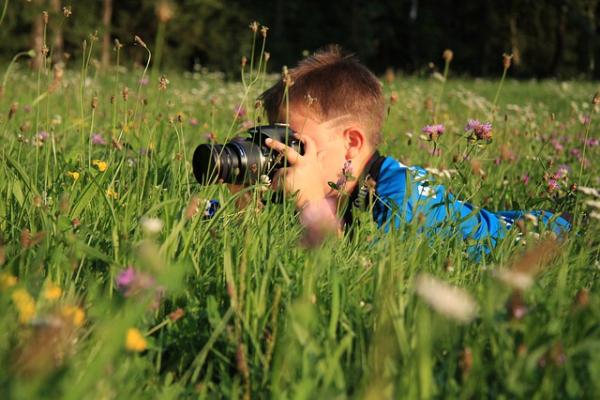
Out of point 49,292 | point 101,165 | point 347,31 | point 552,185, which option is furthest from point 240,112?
point 347,31

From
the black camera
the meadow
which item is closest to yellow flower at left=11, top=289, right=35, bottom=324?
the meadow

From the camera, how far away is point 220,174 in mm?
1786

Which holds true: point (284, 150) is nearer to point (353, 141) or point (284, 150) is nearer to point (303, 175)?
point (303, 175)

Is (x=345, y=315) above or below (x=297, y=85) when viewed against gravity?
below

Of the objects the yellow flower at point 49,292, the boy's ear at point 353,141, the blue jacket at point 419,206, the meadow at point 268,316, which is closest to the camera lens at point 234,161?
the meadow at point 268,316

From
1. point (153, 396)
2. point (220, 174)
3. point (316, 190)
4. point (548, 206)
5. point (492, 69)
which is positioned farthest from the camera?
point (492, 69)

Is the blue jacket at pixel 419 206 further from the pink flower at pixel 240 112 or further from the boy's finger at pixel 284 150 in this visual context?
the pink flower at pixel 240 112

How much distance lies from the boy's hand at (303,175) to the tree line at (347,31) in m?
13.5

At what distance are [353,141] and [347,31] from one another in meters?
21.9

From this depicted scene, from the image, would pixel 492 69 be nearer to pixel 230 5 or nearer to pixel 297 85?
pixel 230 5

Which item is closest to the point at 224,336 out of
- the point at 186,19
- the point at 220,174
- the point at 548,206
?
the point at 220,174

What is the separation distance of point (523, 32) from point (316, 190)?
25.5 meters

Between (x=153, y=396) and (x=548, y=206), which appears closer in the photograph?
(x=153, y=396)

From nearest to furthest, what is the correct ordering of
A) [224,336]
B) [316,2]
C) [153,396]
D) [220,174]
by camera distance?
[153,396], [224,336], [220,174], [316,2]
